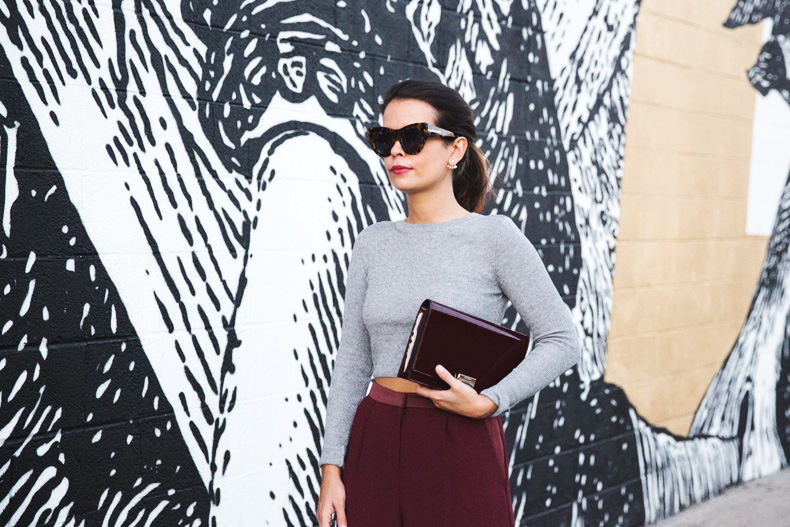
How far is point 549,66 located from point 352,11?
44.6 inches

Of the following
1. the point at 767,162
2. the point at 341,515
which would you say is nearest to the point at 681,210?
the point at 767,162

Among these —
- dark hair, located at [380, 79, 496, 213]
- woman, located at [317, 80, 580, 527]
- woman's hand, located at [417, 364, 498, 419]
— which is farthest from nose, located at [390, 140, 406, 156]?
woman's hand, located at [417, 364, 498, 419]

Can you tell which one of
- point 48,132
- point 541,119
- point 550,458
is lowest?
point 550,458

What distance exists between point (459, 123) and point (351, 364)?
675 millimetres

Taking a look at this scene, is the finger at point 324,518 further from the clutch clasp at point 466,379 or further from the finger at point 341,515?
the clutch clasp at point 466,379

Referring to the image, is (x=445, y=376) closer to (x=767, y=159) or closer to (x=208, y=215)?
(x=208, y=215)

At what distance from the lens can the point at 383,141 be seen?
1935 mm

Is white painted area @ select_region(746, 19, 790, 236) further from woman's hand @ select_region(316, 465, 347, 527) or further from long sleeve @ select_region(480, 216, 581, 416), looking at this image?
woman's hand @ select_region(316, 465, 347, 527)

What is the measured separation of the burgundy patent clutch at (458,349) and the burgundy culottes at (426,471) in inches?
4.1

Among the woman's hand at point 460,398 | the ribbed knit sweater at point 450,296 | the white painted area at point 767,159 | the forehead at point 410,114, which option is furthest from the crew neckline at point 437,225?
the white painted area at point 767,159

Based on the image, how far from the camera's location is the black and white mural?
2285mm

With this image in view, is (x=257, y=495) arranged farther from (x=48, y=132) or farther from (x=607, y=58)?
(x=607, y=58)

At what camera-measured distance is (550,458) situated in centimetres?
382

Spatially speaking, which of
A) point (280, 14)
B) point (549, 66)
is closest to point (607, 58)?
point (549, 66)
